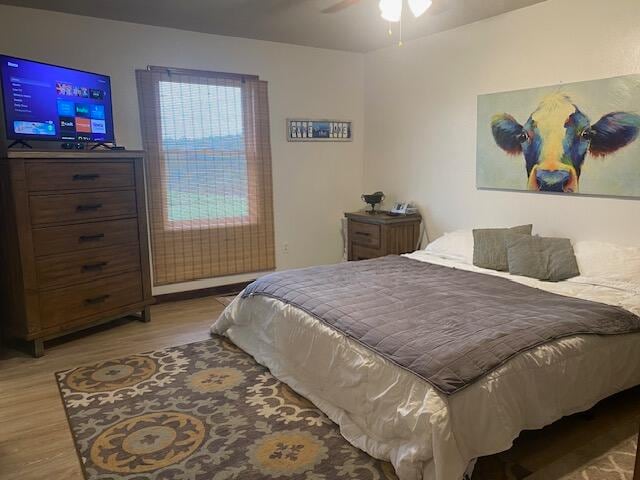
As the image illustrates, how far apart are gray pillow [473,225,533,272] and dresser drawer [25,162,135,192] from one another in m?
2.59

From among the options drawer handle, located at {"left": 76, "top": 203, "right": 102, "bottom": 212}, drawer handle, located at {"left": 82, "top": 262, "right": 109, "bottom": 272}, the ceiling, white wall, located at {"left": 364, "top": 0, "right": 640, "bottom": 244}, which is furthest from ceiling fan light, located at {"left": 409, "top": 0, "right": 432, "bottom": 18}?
drawer handle, located at {"left": 82, "top": 262, "right": 109, "bottom": 272}

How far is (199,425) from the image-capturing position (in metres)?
2.36

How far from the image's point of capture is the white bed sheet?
179 centimetres

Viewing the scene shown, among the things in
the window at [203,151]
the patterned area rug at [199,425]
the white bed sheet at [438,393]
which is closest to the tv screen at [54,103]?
the window at [203,151]

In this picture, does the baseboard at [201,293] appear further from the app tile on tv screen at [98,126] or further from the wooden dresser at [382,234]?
the app tile on tv screen at [98,126]

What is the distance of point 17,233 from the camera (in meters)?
3.06

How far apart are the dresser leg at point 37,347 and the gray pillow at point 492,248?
3.01 meters

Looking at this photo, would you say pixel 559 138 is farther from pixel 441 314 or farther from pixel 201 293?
pixel 201 293

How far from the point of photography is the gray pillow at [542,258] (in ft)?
10.1

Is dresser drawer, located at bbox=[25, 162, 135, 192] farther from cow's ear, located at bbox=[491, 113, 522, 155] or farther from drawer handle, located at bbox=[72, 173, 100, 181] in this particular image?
cow's ear, located at bbox=[491, 113, 522, 155]

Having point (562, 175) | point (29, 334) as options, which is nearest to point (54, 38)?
point (29, 334)

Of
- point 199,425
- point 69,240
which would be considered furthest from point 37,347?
point 199,425

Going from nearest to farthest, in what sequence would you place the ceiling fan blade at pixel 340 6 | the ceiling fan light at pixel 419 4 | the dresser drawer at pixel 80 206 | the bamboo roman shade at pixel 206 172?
the ceiling fan light at pixel 419 4 < the ceiling fan blade at pixel 340 6 < the dresser drawer at pixel 80 206 < the bamboo roman shade at pixel 206 172

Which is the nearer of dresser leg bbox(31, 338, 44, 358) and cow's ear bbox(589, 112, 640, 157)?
cow's ear bbox(589, 112, 640, 157)
